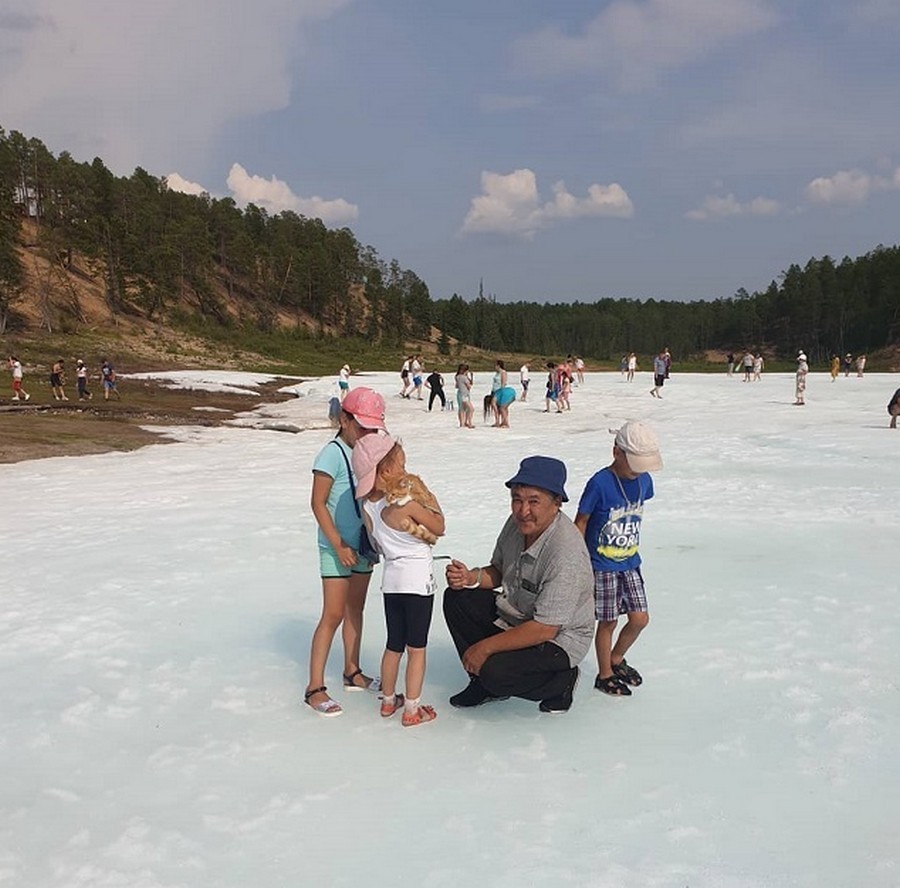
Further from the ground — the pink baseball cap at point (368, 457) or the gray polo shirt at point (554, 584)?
the pink baseball cap at point (368, 457)

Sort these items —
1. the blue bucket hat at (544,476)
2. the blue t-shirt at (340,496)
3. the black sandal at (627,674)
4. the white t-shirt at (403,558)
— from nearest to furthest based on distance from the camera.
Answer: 1. the blue bucket hat at (544,476)
2. the white t-shirt at (403,558)
3. the blue t-shirt at (340,496)
4. the black sandal at (627,674)

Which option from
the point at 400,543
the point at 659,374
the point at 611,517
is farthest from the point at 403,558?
the point at 659,374

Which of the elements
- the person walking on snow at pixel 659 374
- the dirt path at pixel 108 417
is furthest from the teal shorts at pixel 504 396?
the person walking on snow at pixel 659 374

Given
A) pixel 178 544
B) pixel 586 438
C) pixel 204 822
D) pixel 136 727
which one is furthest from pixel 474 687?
pixel 586 438

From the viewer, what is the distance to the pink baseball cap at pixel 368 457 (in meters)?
3.79

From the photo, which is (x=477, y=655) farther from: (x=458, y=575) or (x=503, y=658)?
(x=458, y=575)

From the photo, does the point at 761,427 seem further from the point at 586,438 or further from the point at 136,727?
the point at 136,727

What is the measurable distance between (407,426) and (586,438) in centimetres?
660

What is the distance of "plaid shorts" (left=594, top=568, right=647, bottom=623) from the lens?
429cm

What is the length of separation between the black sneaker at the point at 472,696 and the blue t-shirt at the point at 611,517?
0.99 m

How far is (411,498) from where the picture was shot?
3742 mm

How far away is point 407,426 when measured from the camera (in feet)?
74.2

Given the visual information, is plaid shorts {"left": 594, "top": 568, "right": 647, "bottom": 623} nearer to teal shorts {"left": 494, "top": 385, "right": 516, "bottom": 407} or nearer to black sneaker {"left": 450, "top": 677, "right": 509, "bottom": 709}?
black sneaker {"left": 450, "top": 677, "right": 509, "bottom": 709}

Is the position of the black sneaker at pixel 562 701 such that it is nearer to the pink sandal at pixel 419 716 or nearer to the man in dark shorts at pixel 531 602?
the man in dark shorts at pixel 531 602
